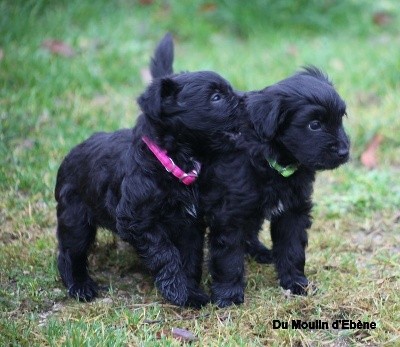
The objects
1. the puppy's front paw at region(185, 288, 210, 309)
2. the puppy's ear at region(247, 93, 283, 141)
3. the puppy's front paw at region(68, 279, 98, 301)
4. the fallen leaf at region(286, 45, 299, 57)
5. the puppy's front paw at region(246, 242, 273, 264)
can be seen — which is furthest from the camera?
the fallen leaf at region(286, 45, 299, 57)

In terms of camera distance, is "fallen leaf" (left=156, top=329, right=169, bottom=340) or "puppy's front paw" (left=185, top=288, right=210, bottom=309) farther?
"puppy's front paw" (left=185, top=288, right=210, bottom=309)

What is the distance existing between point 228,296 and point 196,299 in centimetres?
17

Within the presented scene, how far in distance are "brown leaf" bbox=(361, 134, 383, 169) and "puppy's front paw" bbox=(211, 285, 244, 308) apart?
7.00 ft

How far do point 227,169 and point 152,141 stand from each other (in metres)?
0.41

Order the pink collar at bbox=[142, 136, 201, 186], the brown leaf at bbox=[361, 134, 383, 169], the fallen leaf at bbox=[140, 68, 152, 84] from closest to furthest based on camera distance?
the pink collar at bbox=[142, 136, 201, 186] → the brown leaf at bbox=[361, 134, 383, 169] → the fallen leaf at bbox=[140, 68, 152, 84]

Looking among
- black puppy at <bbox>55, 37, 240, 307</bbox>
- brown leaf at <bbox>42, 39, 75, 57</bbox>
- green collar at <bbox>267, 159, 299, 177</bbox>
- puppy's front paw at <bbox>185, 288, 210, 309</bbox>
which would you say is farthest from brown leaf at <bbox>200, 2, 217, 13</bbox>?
puppy's front paw at <bbox>185, 288, 210, 309</bbox>

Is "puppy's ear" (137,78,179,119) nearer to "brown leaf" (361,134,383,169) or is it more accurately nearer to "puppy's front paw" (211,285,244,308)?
"puppy's front paw" (211,285,244,308)

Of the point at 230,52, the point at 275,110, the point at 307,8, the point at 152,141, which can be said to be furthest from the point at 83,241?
the point at 307,8

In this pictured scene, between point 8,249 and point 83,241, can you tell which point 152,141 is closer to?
point 83,241

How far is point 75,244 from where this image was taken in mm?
4004

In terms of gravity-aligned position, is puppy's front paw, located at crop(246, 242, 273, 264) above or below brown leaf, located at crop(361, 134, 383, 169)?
below

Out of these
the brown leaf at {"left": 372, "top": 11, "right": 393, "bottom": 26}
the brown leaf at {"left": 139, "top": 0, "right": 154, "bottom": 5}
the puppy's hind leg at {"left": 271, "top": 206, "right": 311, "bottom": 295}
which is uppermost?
the brown leaf at {"left": 139, "top": 0, "right": 154, "bottom": 5}

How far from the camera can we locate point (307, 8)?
8.38 meters

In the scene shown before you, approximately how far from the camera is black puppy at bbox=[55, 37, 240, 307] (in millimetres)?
3631
